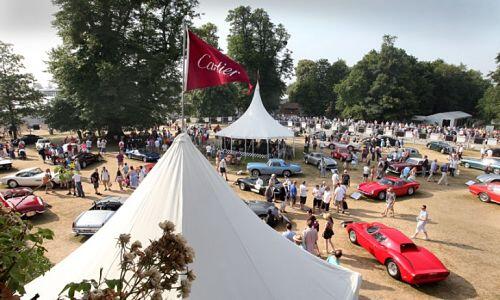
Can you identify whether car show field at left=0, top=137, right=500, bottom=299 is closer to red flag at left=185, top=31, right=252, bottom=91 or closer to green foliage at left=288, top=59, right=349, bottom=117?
red flag at left=185, top=31, right=252, bottom=91

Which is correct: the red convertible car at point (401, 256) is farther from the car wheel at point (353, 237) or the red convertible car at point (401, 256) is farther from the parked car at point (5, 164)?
the parked car at point (5, 164)

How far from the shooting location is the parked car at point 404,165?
78.6 ft

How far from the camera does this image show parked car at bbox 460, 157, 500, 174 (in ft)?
81.1

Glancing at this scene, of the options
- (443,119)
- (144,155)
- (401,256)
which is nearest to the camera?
(401,256)

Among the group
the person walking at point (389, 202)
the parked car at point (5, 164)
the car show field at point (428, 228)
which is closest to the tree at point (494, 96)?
the car show field at point (428, 228)

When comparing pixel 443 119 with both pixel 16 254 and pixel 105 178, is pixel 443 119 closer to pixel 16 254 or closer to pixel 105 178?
pixel 105 178

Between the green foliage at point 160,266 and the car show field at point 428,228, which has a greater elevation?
the green foliage at point 160,266

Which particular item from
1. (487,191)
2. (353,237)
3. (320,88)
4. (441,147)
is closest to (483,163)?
(441,147)

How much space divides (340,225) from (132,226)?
11.4 metres

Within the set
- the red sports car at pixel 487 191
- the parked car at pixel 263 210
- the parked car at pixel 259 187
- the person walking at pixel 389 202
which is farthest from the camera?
the red sports car at pixel 487 191

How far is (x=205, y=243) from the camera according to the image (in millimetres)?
5707

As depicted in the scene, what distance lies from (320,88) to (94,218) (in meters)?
65.7

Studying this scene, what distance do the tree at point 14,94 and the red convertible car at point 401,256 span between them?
37009 mm

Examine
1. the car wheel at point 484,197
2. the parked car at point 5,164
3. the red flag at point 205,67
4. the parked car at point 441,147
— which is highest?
the red flag at point 205,67
